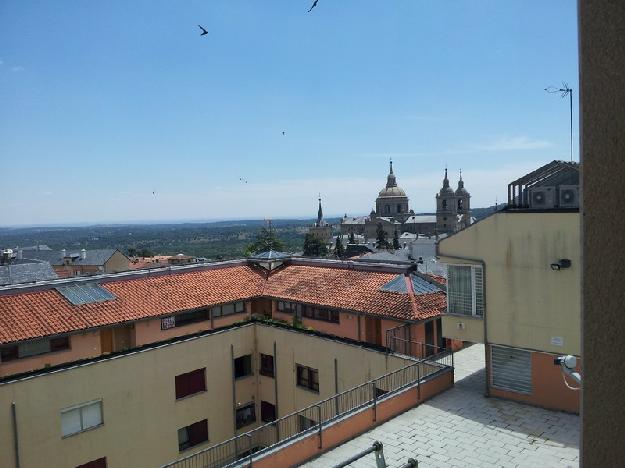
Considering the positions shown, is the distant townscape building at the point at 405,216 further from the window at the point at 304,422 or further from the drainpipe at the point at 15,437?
the drainpipe at the point at 15,437

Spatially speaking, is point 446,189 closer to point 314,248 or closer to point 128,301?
point 314,248

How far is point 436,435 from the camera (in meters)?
12.2

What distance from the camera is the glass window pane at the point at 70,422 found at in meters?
16.5

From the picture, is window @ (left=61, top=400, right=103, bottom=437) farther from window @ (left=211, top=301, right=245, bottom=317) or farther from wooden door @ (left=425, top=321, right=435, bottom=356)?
wooden door @ (left=425, top=321, right=435, bottom=356)

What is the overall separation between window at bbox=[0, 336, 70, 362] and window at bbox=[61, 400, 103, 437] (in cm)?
216

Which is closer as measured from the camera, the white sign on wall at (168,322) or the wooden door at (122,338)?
the wooden door at (122,338)

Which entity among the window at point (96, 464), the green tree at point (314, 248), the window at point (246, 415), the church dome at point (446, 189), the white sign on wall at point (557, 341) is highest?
the church dome at point (446, 189)

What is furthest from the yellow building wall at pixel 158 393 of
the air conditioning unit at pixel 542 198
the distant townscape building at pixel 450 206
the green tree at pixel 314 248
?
the distant townscape building at pixel 450 206

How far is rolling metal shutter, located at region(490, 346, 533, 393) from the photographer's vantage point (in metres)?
14.0

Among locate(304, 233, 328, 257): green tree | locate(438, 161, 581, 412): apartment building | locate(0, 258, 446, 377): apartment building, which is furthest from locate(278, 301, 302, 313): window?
locate(304, 233, 328, 257): green tree

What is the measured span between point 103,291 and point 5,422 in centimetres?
607

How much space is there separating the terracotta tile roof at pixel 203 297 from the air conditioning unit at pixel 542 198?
591cm

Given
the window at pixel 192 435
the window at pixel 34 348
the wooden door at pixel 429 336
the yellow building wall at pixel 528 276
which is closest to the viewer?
the yellow building wall at pixel 528 276

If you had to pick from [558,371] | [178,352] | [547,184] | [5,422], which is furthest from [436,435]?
[5,422]
